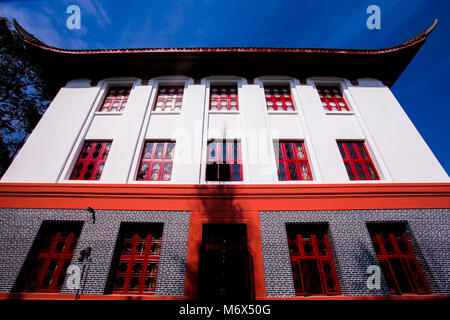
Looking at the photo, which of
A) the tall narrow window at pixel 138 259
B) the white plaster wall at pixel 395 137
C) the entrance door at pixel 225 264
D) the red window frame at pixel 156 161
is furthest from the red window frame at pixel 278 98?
the tall narrow window at pixel 138 259

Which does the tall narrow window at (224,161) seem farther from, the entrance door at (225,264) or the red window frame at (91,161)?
the red window frame at (91,161)

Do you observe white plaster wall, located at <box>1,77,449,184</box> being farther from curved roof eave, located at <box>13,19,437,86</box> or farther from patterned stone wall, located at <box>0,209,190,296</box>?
patterned stone wall, located at <box>0,209,190,296</box>

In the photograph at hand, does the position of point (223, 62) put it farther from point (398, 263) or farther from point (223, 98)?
point (398, 263)

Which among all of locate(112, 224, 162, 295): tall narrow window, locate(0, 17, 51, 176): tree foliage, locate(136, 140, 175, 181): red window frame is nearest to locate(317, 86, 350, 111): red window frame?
locate(136, 140, 175, 181): red window frame

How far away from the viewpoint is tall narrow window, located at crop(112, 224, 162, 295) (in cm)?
523

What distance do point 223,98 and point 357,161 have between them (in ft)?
19.4

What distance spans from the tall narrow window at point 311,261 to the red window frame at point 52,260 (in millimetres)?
6394

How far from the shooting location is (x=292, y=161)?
7.12m

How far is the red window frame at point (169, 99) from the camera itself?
8445mm

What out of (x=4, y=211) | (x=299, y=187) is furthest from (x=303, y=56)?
(x=4, y=211)

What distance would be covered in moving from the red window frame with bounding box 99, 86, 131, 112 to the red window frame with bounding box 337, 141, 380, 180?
9.20 metres

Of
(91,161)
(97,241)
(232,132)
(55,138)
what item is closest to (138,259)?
(97,241)

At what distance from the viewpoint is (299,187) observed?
6.23m

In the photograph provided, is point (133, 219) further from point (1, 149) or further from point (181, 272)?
point (1, 149)
